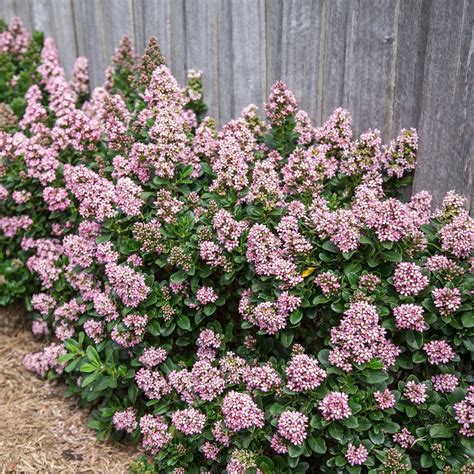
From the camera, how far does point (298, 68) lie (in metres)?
3.37

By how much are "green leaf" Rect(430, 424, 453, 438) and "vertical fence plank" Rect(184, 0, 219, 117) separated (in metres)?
2.32

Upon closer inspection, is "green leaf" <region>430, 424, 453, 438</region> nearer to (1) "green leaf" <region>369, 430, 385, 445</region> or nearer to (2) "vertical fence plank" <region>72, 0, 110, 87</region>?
(1) "green leaf" <region>369, 430, 385, 445</region>

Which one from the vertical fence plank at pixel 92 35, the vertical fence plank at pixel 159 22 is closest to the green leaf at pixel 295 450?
the vertical fence plank at pixel 159 22

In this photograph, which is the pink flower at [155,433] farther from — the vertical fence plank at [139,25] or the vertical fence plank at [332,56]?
the vertical fence plank at [139,25]

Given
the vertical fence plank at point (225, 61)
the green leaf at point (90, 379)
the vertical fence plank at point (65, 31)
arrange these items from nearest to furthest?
1. the green leaf at point (90, 379)
2. the vertical fence plank at point (225, 61)
3. the vertical fence plank at point (65, 31)

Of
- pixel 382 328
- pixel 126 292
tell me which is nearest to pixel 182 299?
pixel 126 292

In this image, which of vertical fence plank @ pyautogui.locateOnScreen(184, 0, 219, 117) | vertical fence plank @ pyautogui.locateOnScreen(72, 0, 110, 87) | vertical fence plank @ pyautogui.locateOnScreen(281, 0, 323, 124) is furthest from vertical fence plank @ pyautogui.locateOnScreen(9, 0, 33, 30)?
vertical fence plank @ pyautogui.locateOnScreen(281, 0, 323, 124)

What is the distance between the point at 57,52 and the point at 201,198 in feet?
9.63

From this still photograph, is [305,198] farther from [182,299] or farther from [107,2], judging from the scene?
[107,2]

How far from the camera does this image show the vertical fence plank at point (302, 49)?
324cm

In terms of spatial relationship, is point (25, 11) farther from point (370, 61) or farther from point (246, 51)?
point (370, 61)

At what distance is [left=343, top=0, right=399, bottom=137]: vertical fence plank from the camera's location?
2.91 metres

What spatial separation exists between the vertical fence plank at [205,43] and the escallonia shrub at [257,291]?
0.32 metres

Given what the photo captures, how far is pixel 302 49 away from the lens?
10.9 ft
